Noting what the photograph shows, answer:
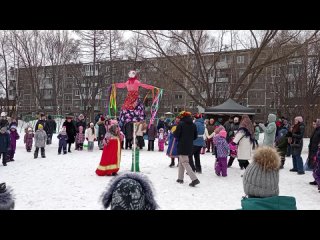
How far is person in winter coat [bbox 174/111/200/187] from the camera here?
7742mm

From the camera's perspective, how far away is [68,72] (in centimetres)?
3772

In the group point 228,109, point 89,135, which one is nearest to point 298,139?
point 228,109

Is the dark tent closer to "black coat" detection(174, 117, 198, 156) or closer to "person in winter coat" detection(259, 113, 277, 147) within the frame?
"person in winter coat" detection(259, 113, 277, 147)

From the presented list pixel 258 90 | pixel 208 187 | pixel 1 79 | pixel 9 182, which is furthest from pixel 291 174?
pixel 258 90

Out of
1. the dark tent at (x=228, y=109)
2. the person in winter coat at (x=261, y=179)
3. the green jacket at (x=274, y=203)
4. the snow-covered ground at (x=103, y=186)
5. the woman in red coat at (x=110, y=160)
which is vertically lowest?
the snow-covered ground at (x=103, y=186)

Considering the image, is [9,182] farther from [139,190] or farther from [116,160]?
[139,190]

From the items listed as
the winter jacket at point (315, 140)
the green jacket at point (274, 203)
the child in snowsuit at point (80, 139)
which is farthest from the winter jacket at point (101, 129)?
the green jacket at point (274, 203)

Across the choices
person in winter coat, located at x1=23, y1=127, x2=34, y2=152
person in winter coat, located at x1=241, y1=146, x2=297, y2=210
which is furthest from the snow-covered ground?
person in winter coat, located at x1=23, y1=127, x2=34, y2=152

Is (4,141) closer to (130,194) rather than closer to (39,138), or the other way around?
(39,138)

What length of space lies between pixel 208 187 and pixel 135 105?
132 inches

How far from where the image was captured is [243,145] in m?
9.22

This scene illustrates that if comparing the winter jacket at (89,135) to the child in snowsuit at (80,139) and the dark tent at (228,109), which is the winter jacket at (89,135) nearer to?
the child in snowsuit at (80,139)

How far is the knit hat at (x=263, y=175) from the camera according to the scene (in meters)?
3.02

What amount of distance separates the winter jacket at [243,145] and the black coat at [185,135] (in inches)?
69.8
